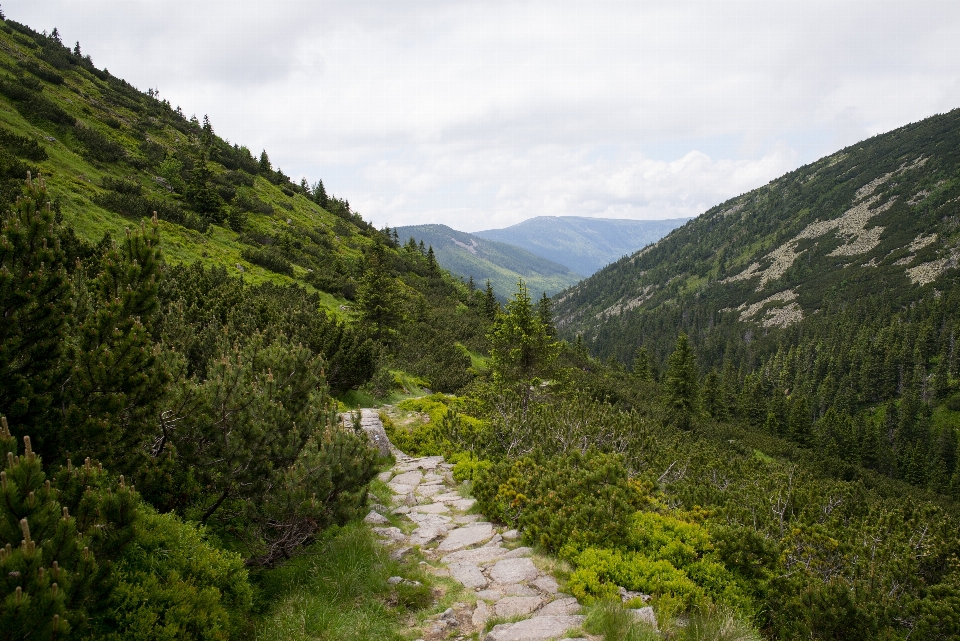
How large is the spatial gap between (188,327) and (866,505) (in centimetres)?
1669

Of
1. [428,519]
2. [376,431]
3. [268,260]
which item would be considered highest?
[268,260]

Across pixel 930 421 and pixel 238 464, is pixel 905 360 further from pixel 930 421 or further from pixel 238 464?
pixel 238 464

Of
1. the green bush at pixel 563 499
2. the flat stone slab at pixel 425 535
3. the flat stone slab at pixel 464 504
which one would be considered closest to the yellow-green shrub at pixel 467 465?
the flat stone slab at pixel 464 504

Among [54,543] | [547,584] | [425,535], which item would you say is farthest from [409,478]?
[54,543]

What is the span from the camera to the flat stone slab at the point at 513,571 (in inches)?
230

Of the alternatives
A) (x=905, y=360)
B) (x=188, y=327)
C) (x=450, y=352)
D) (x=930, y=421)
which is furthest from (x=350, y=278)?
(x=905, y=360)

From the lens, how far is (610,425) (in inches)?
461

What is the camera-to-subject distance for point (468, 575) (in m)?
5.99

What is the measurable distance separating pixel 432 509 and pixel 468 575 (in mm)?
2646

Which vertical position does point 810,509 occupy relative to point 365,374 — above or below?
below

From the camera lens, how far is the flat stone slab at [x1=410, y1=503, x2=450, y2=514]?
8392 millimetres

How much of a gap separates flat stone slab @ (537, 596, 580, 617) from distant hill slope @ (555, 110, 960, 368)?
115 metres

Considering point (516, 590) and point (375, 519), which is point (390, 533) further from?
point (516, 590)

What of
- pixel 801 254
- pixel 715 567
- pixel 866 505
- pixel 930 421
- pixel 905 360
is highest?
pixel 801 254
